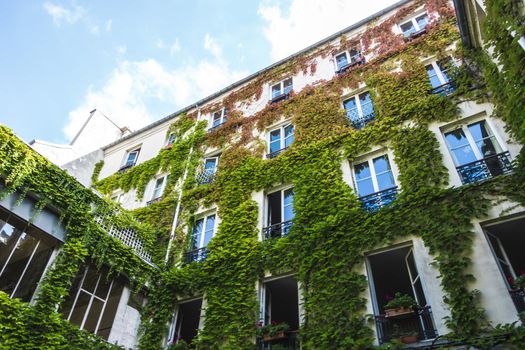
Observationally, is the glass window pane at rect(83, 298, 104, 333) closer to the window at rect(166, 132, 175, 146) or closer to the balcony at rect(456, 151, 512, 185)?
the window at rect(166, 132, 175, 146)

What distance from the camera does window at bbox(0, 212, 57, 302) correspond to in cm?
916

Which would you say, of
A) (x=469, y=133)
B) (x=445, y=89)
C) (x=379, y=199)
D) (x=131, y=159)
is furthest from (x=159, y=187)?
(x=469, y=133)

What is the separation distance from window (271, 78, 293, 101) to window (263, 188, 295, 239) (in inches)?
229

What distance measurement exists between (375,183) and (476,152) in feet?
8.70

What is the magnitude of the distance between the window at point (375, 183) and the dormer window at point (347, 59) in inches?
224

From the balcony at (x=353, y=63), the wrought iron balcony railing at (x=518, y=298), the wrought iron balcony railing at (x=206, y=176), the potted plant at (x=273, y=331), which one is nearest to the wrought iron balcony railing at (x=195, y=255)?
the wrought iron balcony railing at (x=206, y=176)

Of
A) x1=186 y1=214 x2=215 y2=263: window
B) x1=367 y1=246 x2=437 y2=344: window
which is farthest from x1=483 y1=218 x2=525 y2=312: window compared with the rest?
x1=186 y1=214 x2=215 y2=263: window

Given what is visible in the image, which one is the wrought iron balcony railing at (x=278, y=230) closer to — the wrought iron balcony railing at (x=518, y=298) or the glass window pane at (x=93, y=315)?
the glass window pane at (x=93, y=315)

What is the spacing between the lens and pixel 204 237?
13.2 m

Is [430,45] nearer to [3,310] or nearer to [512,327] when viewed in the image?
[512,327]

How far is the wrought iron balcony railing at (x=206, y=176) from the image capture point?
49.9 feet

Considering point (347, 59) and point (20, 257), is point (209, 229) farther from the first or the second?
point (347, 59)

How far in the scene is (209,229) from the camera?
13.4 meters

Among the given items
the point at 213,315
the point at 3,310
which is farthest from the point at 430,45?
the point at 3,310
